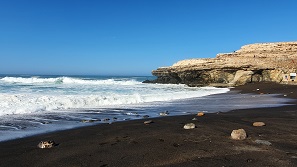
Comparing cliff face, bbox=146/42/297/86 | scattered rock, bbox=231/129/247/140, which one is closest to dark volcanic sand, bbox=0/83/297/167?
scattered rock, bbox=231/129/247/140

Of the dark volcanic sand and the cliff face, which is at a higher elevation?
the cliff face

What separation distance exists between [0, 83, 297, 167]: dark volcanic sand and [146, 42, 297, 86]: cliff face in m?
27.2

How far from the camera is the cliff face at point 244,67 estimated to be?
3050 centimetres

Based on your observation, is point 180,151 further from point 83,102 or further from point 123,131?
point 83,102

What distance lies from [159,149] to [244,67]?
96.9 feet

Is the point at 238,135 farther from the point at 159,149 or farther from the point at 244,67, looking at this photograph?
the point at 244,67

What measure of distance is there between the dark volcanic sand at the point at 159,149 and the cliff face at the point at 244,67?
2716cm

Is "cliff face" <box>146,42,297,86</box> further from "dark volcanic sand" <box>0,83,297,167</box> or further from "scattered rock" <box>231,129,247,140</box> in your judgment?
"scattered rock" <box>231,129,247,140</box>

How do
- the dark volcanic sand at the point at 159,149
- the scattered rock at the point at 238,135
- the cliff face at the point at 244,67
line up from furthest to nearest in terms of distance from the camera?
the cliff face at the point at 244,67 → the scattered rock at the point at 238,135 → the dark volcanic sand at the point at 159,149

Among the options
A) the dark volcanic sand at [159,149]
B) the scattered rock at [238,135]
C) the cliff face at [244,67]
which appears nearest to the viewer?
the dark volcanic sand at [159,149]

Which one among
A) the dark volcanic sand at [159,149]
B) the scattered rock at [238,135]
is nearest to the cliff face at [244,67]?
the dark volcanic sand at [159,149]

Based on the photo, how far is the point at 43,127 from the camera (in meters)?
6.32

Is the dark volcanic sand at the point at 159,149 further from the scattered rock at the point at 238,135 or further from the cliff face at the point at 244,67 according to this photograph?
the cliff face at the point at 244,67

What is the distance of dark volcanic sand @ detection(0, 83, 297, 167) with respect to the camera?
3.32m
